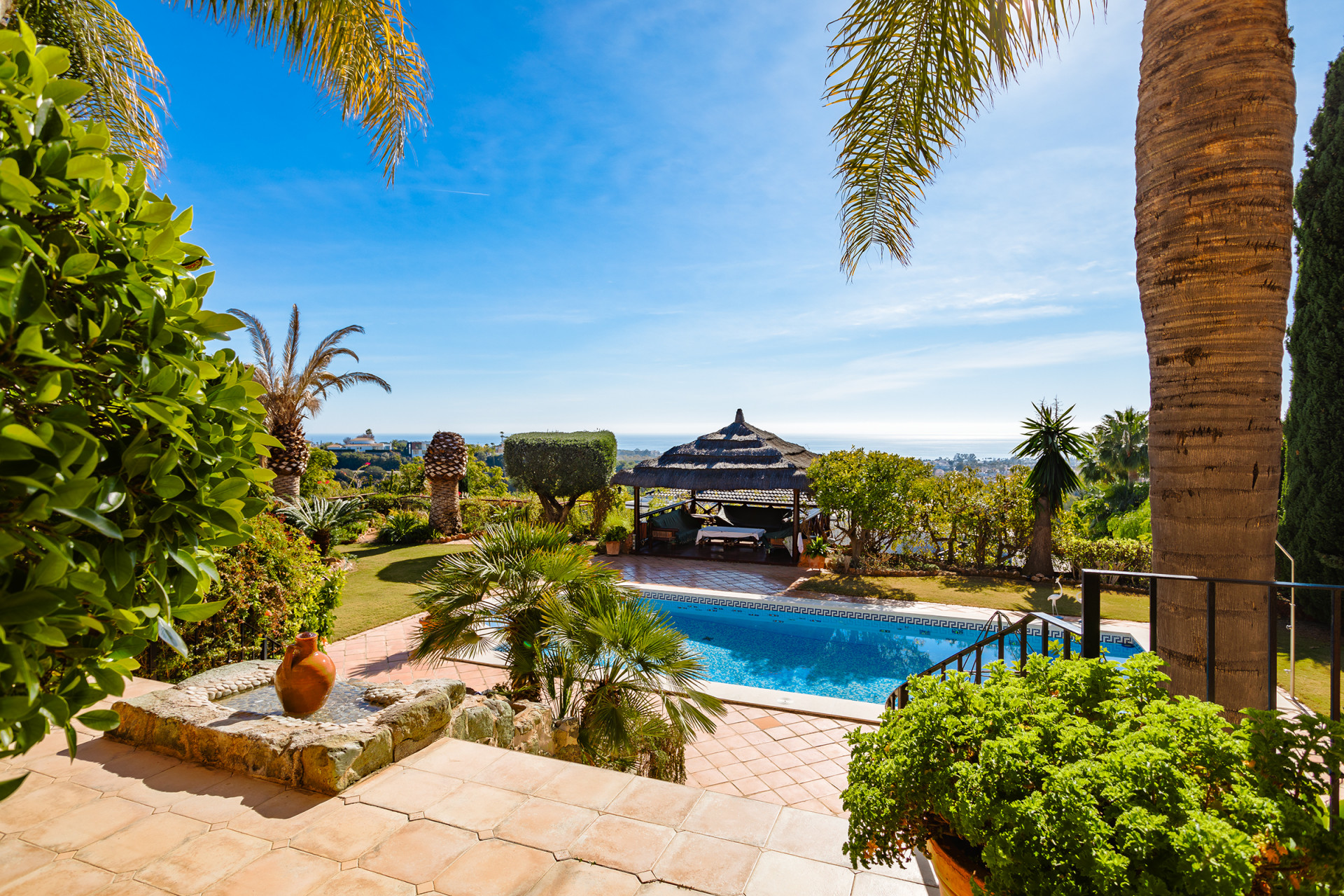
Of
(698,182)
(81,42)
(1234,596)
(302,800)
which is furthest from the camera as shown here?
(698,182)

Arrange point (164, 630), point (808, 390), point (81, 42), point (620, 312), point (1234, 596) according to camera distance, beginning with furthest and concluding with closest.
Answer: point (808, 390)
point (620, 312)
point (81, 42)
point (1234, 596)
point (164, 630)

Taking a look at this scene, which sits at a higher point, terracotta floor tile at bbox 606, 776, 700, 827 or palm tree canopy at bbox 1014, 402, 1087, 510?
palm tree canopy at bbox 1014, 402, 1087, 510

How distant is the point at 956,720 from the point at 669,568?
484 inches

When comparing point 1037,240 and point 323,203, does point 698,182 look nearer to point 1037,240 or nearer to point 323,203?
point 1037,240

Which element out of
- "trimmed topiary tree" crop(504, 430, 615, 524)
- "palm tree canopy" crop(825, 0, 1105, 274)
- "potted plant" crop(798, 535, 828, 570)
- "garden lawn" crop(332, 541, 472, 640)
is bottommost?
"garden lawn" crop(332, 541, 472, 640)

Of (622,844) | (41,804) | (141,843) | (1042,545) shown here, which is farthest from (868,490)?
(41,804)

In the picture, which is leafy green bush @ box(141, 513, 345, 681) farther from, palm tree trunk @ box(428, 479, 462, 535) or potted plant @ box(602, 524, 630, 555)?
palm tree trunk @ box(428, 479, 462, 535)

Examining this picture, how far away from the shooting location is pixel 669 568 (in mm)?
13703

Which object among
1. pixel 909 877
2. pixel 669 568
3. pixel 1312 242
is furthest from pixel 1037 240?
pixel 909 877

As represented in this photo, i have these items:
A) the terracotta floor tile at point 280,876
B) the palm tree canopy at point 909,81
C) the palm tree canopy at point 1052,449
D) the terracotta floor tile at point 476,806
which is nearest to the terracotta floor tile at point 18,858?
the terracotta floor tile at point 280,876

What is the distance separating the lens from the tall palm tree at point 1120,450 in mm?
20250

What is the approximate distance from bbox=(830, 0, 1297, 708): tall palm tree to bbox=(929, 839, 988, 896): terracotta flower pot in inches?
73.1

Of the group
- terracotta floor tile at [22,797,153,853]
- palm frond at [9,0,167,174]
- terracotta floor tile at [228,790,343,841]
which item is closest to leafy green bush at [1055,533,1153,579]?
terracotta floor tile at [228,790,343,841]

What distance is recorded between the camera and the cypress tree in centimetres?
837
